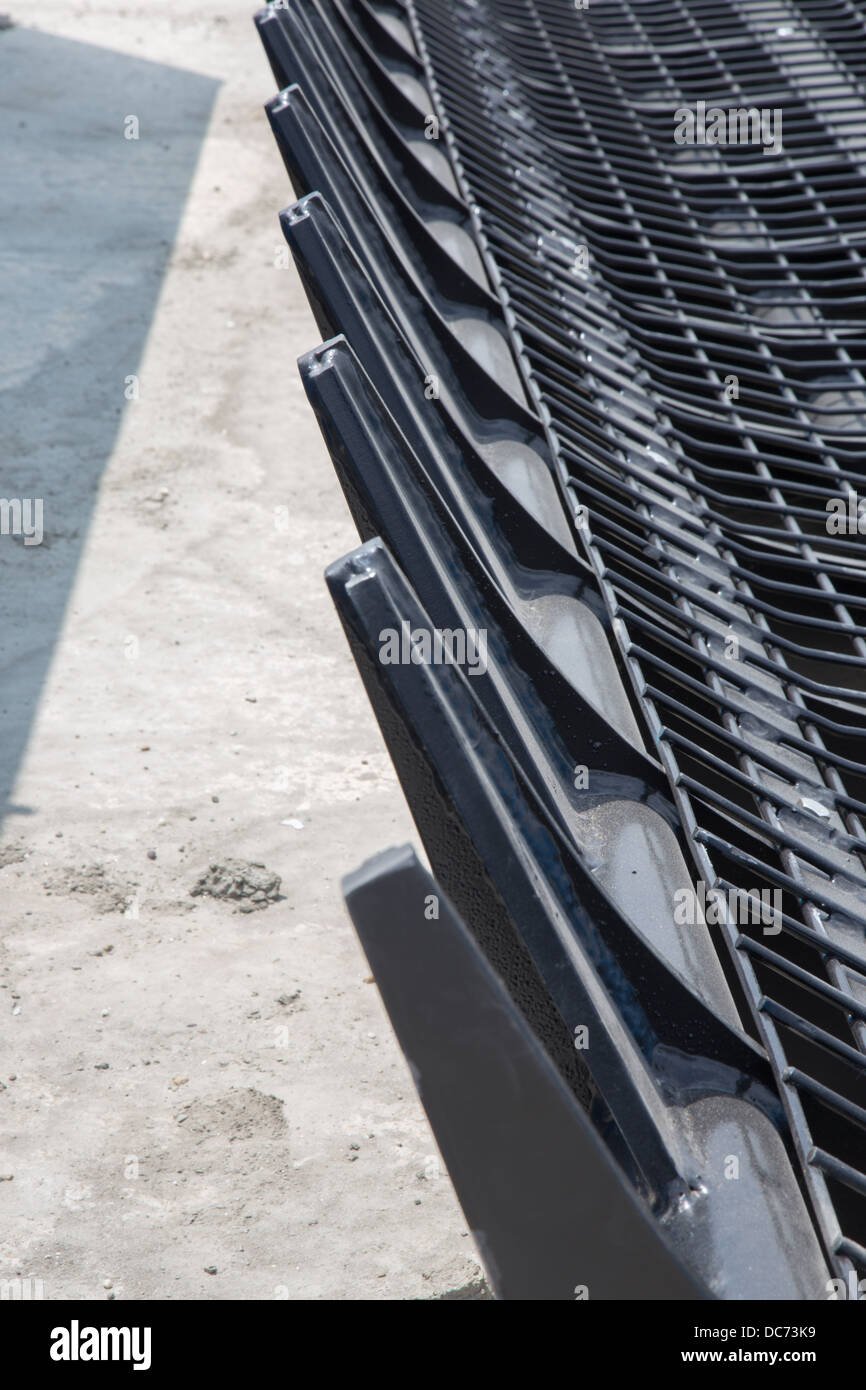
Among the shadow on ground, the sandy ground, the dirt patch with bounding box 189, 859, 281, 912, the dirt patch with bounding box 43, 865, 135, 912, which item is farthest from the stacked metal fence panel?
the shadow on ground

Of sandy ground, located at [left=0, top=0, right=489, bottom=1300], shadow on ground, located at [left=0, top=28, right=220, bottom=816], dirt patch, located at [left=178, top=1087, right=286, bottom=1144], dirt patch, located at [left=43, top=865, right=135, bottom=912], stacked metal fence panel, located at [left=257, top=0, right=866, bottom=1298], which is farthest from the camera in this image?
shadow on ground, located at [left=0, top=28, right=220, bottom=816]

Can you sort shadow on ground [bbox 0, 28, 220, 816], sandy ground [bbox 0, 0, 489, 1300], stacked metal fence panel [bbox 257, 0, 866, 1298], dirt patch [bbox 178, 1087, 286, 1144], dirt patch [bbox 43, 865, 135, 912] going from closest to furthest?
1. stacked metal fence panel [bbox 257, 0, 866, 1298]
2. sandy ground [bbox 0, 0, 489, 1300]
3. dirt patch [bbox 178, 1087, 286, 1144]
4. dirt patch [bbox 43, 865, 135, 912]
5. shadow on ground [bbox 0, 28, 220, 816]

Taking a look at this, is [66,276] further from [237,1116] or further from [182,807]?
[237,1116]

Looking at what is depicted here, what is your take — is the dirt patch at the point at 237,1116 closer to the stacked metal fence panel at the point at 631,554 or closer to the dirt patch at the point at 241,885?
the dirt patch at the point at 241,885

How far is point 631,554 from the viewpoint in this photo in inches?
61.7

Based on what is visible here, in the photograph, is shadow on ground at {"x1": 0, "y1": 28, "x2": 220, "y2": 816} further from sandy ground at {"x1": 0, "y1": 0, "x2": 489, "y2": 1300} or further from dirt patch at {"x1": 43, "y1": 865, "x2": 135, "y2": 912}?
dirt patch at {"x1": 43, "y1": 865, "x2": 135, "y2": 912}

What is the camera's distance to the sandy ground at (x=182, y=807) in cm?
203

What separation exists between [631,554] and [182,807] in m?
1.59

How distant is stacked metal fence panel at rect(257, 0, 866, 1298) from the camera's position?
2.71 ft

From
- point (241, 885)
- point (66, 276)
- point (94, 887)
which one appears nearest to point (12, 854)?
point (94, 887)

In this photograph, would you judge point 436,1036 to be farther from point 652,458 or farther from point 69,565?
point 69,565

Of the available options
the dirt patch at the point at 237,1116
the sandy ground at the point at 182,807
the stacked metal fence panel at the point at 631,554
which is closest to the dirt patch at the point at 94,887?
the sandy ground at the point at 182,807

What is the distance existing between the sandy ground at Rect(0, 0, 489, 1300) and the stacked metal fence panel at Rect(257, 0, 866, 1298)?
3.69 ft

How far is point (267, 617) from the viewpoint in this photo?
350 cm
